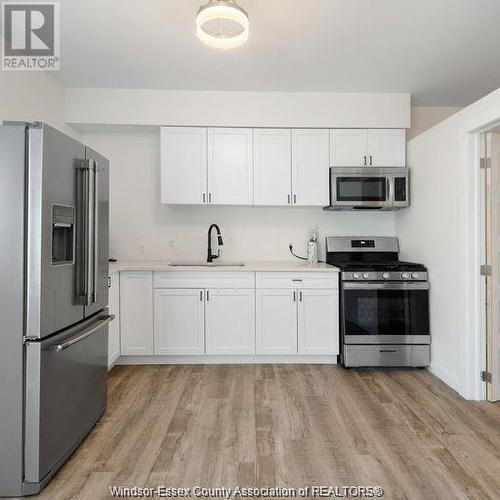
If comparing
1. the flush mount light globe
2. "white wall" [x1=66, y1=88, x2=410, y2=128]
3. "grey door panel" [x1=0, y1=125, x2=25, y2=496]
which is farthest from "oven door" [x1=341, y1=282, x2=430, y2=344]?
"grey door panel" [x1=0, y1=125, x2=25, y2=496]

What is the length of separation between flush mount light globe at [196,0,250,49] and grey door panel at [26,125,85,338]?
0.96 meters

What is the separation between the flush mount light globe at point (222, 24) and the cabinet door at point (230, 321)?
199cm

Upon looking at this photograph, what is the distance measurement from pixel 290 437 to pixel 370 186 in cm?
240

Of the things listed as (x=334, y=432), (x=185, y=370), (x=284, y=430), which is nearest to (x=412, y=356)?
(x=334, y=432)

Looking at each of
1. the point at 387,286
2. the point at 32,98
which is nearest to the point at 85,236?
the point at 32,98

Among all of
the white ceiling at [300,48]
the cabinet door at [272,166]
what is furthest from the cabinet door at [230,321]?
the white ceiling at [300,48]

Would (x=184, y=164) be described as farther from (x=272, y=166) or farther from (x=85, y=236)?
(x=85, y=236)

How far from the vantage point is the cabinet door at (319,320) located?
3.16 metres

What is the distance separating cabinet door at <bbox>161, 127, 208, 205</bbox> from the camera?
3387 millimetres

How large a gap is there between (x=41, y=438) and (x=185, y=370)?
5.15ft

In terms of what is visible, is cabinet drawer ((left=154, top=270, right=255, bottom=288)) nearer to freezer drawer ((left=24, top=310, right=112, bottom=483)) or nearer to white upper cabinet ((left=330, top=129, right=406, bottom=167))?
freezer drawer ((left=24, top=310, right=112, bottom=483))

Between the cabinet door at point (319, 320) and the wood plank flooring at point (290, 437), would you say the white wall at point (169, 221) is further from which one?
the wood plank flooring at point (290, 437)

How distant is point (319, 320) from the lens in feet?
10.4

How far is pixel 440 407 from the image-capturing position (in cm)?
239
